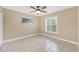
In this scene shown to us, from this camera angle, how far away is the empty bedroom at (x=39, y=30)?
2678 millimetres

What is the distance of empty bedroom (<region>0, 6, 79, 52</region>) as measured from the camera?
2.68m

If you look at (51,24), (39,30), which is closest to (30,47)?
(39,30)

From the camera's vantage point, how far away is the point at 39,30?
330cm

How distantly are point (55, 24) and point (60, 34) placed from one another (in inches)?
29.0

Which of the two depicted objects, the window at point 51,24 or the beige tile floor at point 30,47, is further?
the window at point 51,24

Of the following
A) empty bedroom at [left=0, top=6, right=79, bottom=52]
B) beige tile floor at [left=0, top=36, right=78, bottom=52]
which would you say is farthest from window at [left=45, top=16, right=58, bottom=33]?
beige tile floor at [left=0, top=36, right=78, bottom=52]

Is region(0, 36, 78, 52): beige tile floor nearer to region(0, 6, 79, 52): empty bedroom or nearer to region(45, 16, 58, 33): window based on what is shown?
region(0, 6, 79, 52): empty bedroom

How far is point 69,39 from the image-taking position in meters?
3.67

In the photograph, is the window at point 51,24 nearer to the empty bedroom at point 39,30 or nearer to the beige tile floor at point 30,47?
the empty bedroom at point 39,30

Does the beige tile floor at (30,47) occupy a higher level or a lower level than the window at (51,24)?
lower

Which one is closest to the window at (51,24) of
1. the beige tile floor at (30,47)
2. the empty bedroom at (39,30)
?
the empty bedroom at (39,30)

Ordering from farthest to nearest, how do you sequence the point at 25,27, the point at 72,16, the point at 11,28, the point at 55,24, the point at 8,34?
the point at 55,24 → the point at 72,16 → the point at 25,27 → the point at 11,28 → the point at 8,34
